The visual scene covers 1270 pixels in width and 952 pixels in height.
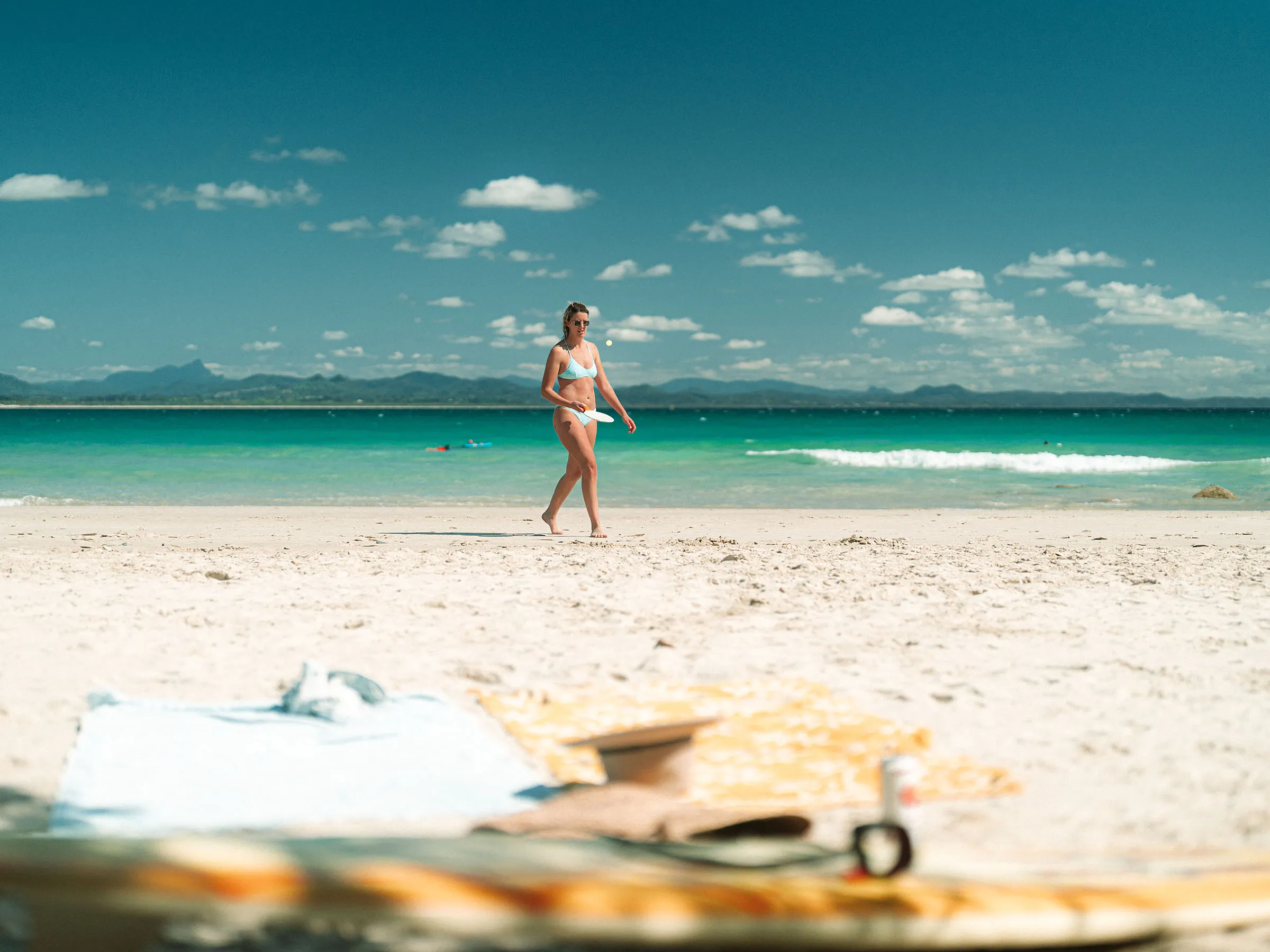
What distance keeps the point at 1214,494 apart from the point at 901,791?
1622cm

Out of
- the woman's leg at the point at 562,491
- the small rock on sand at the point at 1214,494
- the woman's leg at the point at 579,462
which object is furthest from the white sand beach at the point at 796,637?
the small rock on sand at the point at 1214,494

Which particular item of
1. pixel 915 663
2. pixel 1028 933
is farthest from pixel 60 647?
pixel 1028 933

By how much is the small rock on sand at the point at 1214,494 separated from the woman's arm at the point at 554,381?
453 inches

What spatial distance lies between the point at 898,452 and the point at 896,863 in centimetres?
3211

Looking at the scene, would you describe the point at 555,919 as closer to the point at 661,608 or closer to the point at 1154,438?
the point at 661,608

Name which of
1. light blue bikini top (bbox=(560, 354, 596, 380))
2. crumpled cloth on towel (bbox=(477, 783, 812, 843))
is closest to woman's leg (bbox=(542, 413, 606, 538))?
light blue bikini top (bbox=(560, 354, 596, 380))

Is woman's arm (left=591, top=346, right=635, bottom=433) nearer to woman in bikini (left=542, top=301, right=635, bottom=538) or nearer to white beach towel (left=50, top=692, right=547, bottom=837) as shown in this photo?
woman in bikini (left=542, top=301, right=635, bottom=538)

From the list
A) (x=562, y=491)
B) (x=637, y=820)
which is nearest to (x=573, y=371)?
(x=562, y=491)

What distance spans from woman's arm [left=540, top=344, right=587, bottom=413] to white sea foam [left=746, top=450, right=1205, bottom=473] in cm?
1633

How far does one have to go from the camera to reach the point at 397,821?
3182mm

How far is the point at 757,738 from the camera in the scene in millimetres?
3986

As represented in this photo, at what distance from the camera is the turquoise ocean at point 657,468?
1698cm

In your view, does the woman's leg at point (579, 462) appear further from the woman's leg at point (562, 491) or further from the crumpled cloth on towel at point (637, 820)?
the crumpled cloth on towel at point (637, 820)

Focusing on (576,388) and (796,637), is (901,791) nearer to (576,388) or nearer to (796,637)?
(796,637)
